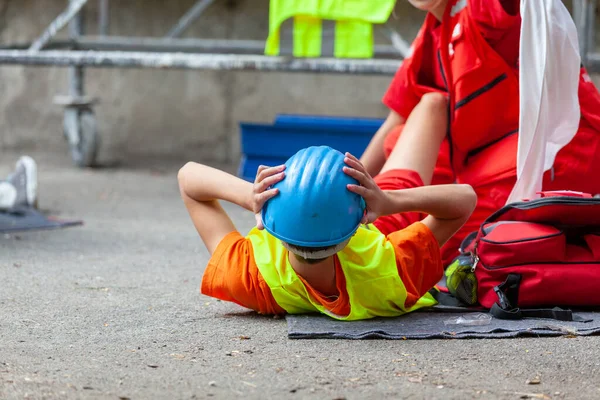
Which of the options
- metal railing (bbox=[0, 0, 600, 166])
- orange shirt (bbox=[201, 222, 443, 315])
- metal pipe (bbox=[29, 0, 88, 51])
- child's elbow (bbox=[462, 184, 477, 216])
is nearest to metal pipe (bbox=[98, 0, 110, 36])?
metal railing (bbox=[0, 0, 600, 166])

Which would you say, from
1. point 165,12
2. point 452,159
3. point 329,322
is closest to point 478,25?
point 452,159

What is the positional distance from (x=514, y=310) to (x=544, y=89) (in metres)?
0.60

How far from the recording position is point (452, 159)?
2342 millimetres

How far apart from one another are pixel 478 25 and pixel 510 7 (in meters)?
0.09

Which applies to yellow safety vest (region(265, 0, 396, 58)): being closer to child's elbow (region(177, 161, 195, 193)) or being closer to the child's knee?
the child's knee

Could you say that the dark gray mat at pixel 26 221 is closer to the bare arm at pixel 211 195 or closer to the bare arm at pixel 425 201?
the bare arm at pixel 211 195

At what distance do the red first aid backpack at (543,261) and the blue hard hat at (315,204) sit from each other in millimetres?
429

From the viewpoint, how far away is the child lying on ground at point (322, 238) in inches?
59.9

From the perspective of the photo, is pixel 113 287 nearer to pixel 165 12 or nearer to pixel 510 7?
pixel 510 7

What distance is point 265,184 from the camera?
1551mm

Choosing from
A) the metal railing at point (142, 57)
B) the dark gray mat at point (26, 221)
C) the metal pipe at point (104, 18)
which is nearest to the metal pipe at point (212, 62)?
the metal railing at point (142, 57)

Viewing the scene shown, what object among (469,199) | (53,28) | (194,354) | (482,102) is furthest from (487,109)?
(53,28)

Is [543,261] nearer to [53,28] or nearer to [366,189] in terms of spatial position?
[366,189]

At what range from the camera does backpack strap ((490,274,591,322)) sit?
5.73 feet
